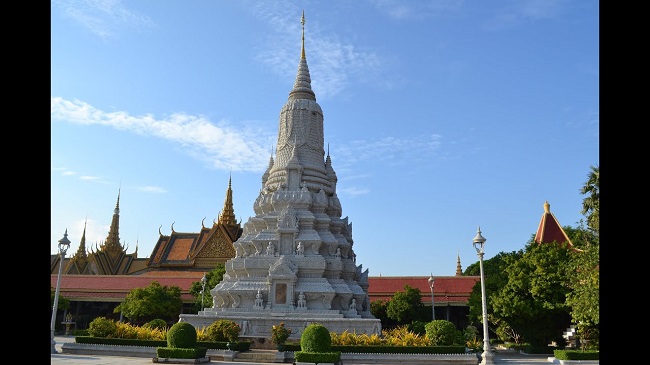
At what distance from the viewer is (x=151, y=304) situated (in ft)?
140

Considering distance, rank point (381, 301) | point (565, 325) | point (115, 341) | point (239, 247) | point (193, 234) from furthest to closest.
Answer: point (193, 234) < point (381, 301) < point (239, 247) < point (565, 325) < point (115, 341)

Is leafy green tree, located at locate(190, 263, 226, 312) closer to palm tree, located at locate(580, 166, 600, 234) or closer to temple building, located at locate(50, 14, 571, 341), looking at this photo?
temple building, located at locate(50, 14, 571, 341)

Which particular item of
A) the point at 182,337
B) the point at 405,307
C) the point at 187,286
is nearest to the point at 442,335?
the point at 182,337

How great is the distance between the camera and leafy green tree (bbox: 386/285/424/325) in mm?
42594

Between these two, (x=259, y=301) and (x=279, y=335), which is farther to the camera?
(x=259, y=301)

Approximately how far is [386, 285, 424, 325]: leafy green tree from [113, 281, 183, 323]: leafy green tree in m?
18.4

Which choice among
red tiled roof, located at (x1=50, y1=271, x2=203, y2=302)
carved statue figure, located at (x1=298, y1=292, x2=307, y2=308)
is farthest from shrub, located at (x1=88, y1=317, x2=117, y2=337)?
red tiled roof, located at (x1=50, y1=271, x2=203, y2=302)

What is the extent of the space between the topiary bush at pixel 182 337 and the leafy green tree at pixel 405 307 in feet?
77.8

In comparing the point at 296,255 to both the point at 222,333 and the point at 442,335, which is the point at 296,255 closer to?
the point at 222,333

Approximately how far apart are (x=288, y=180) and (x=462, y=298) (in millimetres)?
20824

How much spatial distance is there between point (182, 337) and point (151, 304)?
22767mm
